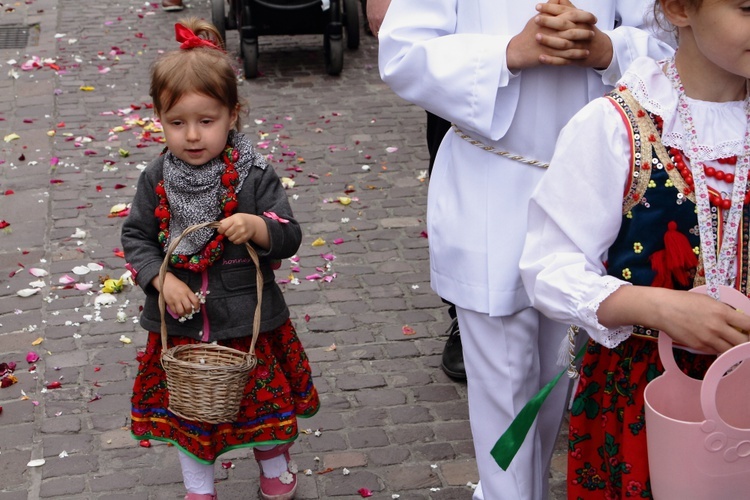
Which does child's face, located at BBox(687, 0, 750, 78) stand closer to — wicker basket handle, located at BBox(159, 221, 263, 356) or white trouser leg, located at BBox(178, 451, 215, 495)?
wicker basket handle, located at BBox(159, 221, 263, 356)

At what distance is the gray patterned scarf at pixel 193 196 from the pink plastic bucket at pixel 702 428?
5.04ft

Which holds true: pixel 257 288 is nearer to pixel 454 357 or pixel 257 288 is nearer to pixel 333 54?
pixel 454 357

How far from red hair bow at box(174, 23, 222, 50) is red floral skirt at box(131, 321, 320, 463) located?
2.87ft

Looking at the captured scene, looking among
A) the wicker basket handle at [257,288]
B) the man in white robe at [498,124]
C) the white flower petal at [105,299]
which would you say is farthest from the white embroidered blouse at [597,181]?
the white flower petal at [105,299]

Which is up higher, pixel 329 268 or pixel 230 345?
pixel 230 345

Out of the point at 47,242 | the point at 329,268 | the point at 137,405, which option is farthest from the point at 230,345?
the point at 47,242

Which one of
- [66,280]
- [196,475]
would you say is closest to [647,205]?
[196,475]

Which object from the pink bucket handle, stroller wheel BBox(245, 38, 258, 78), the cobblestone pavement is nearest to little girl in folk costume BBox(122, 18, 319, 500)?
the cobblestone pavement

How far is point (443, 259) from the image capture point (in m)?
2.86

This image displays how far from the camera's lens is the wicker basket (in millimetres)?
2957

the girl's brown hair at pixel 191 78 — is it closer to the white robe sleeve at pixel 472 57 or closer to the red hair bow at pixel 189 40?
the red hair bow at pixel 189 40

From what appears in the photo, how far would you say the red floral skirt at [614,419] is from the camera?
7.13 feet

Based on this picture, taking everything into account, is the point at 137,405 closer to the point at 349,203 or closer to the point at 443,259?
the point at 443,259

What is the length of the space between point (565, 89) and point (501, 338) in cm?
65
